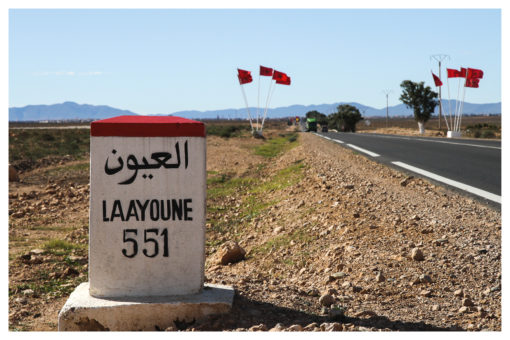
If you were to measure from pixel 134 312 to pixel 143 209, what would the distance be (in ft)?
2.97

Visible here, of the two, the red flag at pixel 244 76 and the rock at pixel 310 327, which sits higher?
the red flag at pixel 244 76

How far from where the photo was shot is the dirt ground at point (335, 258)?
504cm

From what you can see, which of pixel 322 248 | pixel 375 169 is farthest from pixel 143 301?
pixel 375 169

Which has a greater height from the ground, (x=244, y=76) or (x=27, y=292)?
(x=244, y=76)

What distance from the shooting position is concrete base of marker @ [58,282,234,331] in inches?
192

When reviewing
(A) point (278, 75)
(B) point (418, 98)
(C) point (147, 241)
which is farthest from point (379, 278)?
(B) point (418, 98)

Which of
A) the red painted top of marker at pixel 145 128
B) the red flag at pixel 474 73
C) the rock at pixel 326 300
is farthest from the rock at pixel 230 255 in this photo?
the red flag at pixel 474 73

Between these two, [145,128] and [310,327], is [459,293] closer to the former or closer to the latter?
[310,327]

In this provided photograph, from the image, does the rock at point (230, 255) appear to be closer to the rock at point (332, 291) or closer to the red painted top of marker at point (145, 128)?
the rock at point (332, 291)

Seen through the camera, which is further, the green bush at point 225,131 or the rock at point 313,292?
the green bush at point 225,131

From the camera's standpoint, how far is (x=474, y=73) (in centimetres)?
3681

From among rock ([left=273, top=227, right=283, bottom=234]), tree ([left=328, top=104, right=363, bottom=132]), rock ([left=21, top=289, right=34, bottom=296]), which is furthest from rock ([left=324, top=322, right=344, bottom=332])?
tree ([left=328, top=104, right=363, bottom=132])

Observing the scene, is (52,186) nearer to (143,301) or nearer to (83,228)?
Result: (83,228)

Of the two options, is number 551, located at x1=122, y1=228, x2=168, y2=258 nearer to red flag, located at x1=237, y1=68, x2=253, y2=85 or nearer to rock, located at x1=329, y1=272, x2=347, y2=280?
rock, located at x1=329, y1=272, x2=347, y2=280
